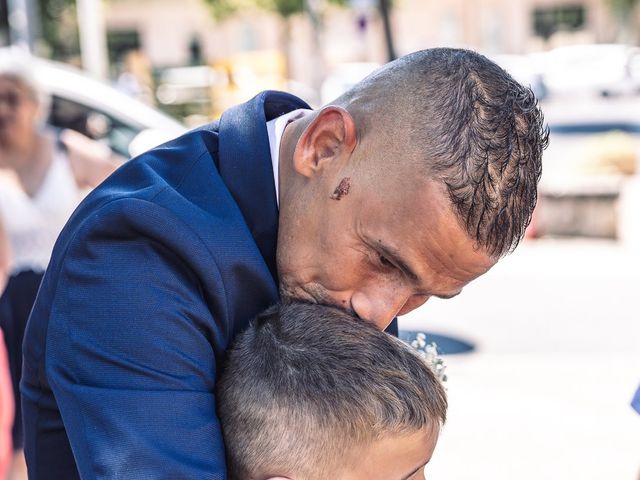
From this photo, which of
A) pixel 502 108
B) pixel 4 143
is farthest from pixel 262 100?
pixel 4 143

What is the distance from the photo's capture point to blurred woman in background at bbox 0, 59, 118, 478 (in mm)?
4730

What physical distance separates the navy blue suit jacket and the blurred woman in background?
2.89 meters

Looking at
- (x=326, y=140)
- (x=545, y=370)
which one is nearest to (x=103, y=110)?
(x=545, y=370)

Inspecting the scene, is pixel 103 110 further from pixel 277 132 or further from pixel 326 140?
pixel 326 140

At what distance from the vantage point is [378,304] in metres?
1.67

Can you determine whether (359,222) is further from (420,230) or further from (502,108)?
(502,108)

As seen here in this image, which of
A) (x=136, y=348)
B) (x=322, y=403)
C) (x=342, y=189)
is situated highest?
(x=342, y=189)

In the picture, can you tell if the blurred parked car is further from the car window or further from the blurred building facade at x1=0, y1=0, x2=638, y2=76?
the blurred building facade at x1=0, y1=0, x2=638, y2=76

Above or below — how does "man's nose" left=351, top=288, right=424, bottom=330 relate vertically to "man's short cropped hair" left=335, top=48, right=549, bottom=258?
below

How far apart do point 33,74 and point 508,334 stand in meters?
4.10

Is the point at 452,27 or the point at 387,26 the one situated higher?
the point at 387,26

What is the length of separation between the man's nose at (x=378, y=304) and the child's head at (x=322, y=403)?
0.04m

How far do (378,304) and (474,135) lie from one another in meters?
0.30

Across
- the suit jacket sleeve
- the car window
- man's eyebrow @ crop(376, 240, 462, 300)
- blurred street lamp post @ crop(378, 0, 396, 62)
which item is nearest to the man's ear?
man's eyebrow @ crop(376, 240, 462, 300)
